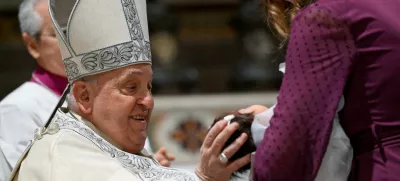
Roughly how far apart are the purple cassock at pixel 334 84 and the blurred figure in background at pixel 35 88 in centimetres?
176

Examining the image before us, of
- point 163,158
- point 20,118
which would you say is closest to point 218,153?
point 163,158

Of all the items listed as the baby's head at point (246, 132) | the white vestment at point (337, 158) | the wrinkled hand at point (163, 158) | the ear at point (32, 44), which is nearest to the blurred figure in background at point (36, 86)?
the ear at point (32, 44)

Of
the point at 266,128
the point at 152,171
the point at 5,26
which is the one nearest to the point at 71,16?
the point at 152,171

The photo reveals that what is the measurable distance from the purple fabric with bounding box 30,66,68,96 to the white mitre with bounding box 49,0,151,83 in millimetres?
1304

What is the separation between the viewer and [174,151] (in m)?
5.96

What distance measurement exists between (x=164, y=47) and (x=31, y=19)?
3305 millimetres

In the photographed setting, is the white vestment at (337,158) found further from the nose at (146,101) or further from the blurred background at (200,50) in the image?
the blurred background at (200,50)

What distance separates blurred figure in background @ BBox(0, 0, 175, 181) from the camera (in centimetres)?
364

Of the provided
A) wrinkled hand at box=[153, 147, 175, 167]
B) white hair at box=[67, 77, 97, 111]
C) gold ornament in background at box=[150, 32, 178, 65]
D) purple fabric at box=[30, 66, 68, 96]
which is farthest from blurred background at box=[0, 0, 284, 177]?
white hair at box=[67, 77, 97, 111]

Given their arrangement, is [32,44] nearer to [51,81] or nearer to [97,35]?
[51,81]

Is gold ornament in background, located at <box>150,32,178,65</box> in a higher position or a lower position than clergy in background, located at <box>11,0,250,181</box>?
lower

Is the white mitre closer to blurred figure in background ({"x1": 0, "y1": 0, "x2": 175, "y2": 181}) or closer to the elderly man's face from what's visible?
the elderly man's face

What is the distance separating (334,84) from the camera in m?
2.04

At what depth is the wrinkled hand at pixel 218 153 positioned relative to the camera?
2.29 m
